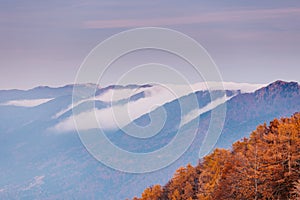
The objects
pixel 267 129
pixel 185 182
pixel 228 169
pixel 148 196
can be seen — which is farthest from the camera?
pixel 148 196

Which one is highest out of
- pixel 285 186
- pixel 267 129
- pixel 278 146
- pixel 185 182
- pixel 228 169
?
pixel 185 182

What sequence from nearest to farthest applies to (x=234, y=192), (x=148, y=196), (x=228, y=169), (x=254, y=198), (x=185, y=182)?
(x=254, y=198) → (x=234, y=192) → (x=228, y=169) → (x=185, y=182) → (x=148, y=196)

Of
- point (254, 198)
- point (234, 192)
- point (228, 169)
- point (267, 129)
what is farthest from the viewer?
point (267, 129)

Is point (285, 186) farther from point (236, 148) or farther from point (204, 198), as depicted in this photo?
point (236, 148)

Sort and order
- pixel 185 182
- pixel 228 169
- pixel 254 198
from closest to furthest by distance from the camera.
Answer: pixel 254 198, pixel 228 169, pixel 185 182

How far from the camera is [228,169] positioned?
76562 millimetres

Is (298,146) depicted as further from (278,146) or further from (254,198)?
(254,198)

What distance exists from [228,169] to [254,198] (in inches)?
501

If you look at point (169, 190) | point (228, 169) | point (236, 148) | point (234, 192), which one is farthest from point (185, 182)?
point (234, 192)

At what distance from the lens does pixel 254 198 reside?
6397 centimetres

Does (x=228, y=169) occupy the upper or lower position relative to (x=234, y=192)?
upper

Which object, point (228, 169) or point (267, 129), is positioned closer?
point (228, 169)

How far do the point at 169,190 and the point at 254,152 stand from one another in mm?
40823

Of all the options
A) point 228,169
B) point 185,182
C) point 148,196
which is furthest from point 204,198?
point 148,196
